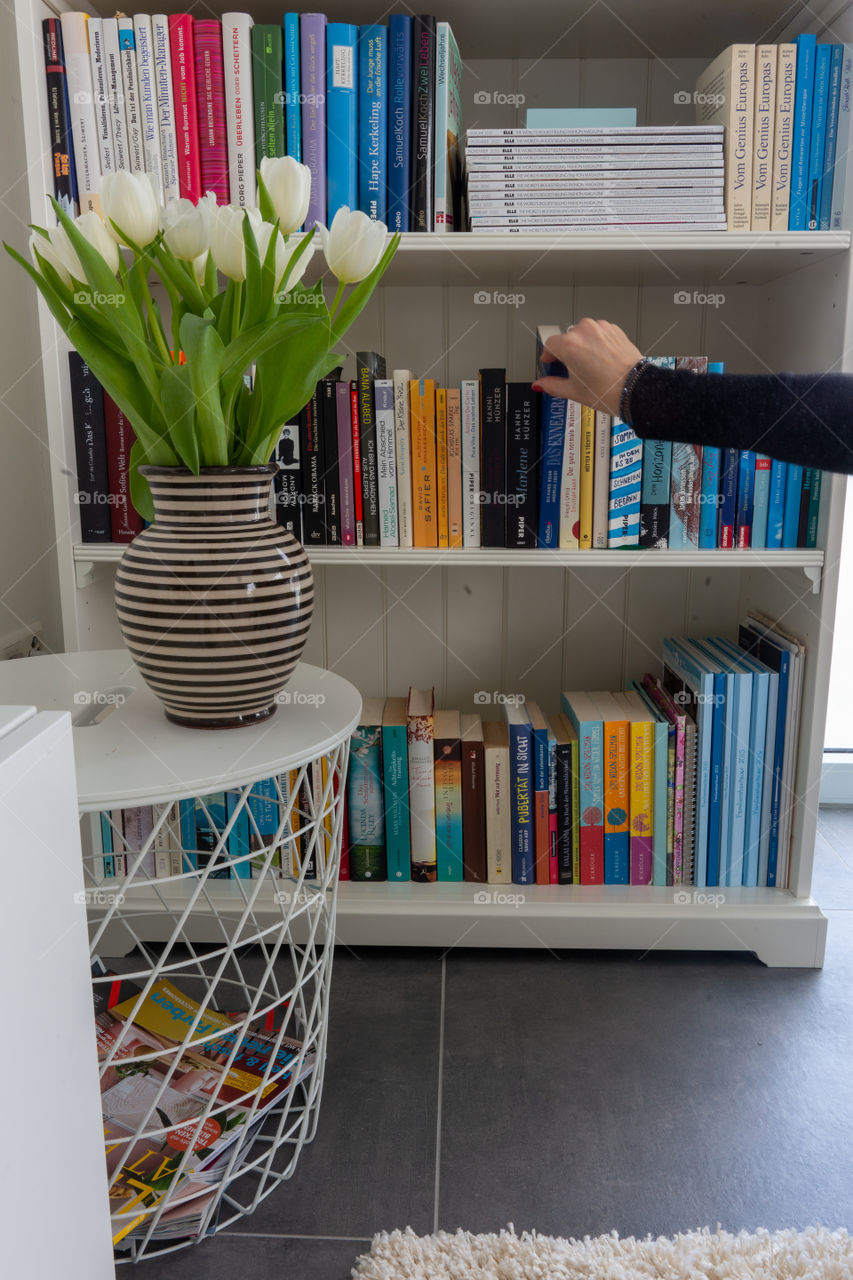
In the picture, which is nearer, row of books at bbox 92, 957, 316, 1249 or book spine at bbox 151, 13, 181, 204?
row of books at bbox 92, 957, 316, 1249

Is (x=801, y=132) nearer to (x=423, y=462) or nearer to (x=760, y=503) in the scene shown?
(x=760, y=503)

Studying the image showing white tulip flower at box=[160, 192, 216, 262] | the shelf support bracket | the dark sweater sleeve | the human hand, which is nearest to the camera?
white tulip flower at box=[160, 192, 216, 262]

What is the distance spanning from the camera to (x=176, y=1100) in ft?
3.39

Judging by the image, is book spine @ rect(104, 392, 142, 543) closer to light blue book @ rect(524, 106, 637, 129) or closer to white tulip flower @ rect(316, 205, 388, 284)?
white tulip flower @ rect(316, 205, 388, 284)

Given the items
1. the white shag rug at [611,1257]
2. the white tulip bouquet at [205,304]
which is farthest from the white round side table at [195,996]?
the white tulip bouquet at [205,304]

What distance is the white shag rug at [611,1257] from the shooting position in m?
0.88

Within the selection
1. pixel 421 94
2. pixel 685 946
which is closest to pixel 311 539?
pixel 421 94

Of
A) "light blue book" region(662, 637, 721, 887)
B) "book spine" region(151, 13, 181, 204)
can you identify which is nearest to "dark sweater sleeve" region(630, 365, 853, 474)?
"light blue book" region(662, 637, 721, 887)

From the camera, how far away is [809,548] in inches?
52.7

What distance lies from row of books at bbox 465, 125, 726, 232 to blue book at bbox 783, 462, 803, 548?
0.35 metres

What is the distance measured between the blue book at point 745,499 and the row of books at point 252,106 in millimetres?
538

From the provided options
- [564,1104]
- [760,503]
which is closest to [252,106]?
[760,503]

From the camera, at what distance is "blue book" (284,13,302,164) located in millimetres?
1224

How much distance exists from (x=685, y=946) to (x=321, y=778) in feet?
2.01
